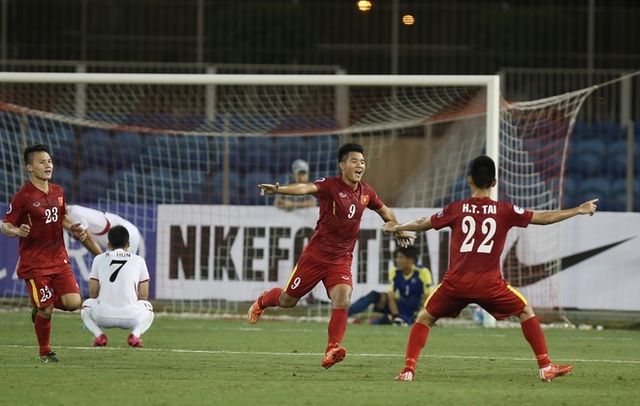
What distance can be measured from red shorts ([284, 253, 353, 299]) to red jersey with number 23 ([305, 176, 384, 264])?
5 cm

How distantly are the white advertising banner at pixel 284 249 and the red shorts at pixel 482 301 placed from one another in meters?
7.59

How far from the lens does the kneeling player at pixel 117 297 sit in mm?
A: 12109

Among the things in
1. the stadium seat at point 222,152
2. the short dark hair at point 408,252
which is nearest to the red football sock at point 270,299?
the short dark hair at point 408,252

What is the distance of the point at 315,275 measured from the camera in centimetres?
1084

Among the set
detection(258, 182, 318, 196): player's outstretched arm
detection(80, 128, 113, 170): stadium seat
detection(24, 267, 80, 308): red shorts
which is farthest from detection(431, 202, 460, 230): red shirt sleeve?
detection(80, 128, 113, 170): stadium seat

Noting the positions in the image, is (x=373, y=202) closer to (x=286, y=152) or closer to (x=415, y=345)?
(x=415, y=345)

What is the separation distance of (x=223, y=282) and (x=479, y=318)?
3607 mm

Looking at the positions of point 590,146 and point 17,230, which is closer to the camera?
point 17,230

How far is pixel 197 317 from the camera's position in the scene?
17094 millimetres

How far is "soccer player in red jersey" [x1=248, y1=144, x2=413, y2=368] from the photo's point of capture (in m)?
10.5

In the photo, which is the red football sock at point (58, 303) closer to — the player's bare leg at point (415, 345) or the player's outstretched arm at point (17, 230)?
the player's outstretched arm at point (17, 230)

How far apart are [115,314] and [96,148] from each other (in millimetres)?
9313

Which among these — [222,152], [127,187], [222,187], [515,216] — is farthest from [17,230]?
[222,152]

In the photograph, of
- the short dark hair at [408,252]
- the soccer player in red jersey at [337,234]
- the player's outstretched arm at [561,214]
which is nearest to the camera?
the player's outstretched arm at [561,214]
